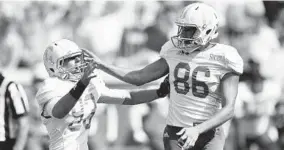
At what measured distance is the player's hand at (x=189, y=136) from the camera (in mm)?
6469

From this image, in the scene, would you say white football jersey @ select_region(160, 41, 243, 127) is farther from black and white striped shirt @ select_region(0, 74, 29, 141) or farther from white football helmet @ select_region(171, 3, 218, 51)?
black and white striped shirt @ select_region(0, 74, 29, 141)

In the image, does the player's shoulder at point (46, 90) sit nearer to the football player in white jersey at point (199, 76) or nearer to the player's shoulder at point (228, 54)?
the football player in white jersey at point (199, 76)

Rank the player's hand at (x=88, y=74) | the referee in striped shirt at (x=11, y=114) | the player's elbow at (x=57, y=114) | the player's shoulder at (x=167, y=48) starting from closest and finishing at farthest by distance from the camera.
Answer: the player's hand at (x=88, y=74)
the player's elbow at (x=57, y=114)
the player's shoulder at (x=167, y=48)
the referee in striped shirt at (x=11, y=114)

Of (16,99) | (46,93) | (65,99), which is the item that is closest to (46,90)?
(46,93)

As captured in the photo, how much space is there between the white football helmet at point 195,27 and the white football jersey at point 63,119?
878mm

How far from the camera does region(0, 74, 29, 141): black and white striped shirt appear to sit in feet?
28.8

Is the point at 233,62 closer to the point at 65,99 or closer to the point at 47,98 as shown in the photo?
the point at 65,99

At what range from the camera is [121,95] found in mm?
7281

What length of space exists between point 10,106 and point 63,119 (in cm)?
211

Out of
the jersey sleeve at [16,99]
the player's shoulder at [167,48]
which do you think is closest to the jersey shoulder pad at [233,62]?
the player's shoulder at [167,48]

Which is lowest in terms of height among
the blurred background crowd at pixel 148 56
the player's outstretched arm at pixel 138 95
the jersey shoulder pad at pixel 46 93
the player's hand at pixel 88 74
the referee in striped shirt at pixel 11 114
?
the blurred background crowd at pixel 148 56

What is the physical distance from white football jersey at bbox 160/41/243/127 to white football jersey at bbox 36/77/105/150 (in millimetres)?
726

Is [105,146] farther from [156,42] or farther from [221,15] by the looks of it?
[221,15]

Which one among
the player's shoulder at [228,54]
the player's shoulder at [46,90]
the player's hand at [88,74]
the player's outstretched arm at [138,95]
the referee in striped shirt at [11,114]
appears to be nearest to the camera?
the player's hand at [88,74]
